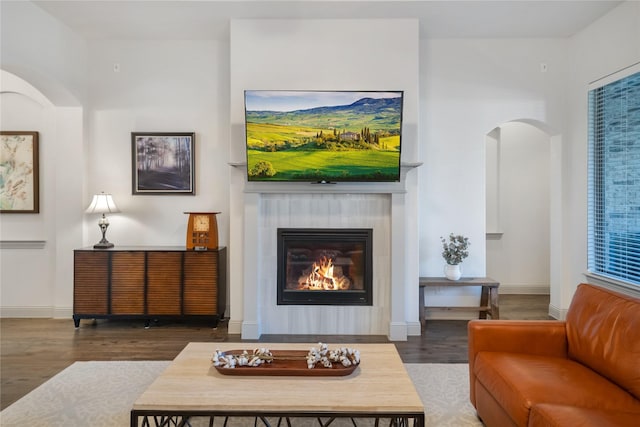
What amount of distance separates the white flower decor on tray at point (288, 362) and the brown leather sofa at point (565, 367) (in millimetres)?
760

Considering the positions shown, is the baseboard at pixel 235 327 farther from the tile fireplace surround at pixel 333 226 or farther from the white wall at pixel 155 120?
the white wall at pixel 155 120

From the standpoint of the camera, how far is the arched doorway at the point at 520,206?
18.9ft

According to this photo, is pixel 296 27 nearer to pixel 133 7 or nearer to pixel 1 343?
pixel 133 7

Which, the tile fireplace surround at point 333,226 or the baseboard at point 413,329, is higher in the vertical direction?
the tile fireplace surround at point 333,226

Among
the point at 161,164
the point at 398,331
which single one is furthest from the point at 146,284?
the point at 398,331

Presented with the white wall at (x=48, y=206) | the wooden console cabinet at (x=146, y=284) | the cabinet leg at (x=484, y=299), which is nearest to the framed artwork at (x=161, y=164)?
the white wall at (x=48, y=206)

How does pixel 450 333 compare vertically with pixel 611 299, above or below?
below

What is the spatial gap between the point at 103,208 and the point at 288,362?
3169 millimetres

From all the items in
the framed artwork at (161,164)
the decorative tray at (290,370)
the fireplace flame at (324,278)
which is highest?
the framed artwork at (161,164)

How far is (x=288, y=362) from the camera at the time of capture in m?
2.19

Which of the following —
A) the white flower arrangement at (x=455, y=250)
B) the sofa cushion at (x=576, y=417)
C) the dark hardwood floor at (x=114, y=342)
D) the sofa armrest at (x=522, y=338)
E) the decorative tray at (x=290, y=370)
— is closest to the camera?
the sofa cushion at (x=576, y=417)

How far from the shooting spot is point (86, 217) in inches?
183

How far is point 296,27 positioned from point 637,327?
3.60 m

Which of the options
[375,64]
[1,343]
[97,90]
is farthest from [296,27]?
[1,343]
